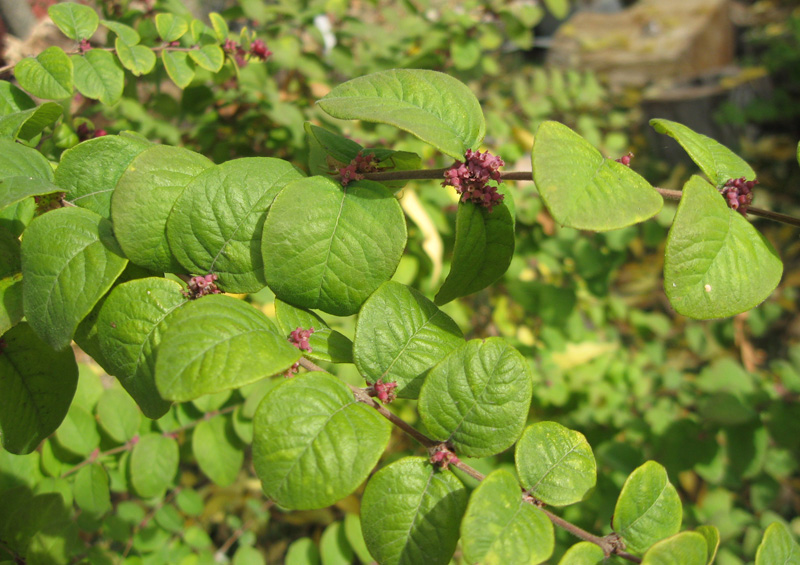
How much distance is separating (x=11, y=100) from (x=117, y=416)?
0.67 m

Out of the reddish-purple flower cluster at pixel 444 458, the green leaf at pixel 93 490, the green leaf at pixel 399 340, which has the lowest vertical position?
the green leaf at pixel 93 490

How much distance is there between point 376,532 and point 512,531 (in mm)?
165

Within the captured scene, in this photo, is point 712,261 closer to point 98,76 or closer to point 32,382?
point 32,382

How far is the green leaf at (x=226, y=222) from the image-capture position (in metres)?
0.72

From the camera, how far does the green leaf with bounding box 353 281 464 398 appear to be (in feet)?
2.43

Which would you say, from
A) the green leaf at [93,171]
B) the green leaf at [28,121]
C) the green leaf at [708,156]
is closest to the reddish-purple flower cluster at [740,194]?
the green leaf at [708,156]

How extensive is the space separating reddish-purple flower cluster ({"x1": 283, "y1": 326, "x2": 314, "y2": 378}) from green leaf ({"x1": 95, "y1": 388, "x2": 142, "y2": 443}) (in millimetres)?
700

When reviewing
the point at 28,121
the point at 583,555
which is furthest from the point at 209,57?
the point at 583,555

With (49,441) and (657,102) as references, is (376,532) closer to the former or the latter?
(49,441)

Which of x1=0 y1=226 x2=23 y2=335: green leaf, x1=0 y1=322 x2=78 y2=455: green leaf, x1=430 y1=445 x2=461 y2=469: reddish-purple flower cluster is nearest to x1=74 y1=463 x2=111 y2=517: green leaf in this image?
x1=0 y1=322 x2=78 y2=455: green leaf

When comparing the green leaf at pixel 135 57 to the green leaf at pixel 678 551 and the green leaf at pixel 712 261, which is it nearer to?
the green leaf at pixel 712 261

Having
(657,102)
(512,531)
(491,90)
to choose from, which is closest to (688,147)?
(512,531)

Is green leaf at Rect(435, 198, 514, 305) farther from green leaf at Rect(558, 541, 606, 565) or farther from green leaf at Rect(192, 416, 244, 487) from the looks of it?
green leaf at Rect(192, 416, 244, 487)

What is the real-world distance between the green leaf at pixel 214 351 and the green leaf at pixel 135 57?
69 cm
